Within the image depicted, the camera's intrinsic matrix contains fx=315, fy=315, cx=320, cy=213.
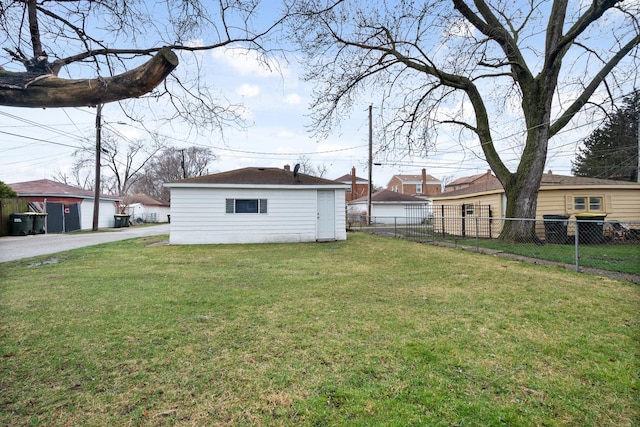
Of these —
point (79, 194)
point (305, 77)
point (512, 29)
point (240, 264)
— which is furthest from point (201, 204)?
point (79, 194)

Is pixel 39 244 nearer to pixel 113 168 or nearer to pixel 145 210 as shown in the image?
pixel 145 210

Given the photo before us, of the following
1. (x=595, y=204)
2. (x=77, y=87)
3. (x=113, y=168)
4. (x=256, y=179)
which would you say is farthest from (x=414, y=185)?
(x=77, y=87)

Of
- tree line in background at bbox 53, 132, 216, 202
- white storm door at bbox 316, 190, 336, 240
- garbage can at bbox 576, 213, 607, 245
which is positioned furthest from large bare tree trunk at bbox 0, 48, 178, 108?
tree line in background at bbox 53, 132, 216, 202

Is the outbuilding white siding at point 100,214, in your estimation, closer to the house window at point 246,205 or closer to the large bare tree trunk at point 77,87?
the house window at point 246,205

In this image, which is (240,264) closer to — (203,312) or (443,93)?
(203,312)

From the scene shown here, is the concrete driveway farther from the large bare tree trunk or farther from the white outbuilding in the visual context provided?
the large bare tree trunk

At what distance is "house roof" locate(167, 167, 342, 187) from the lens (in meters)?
13.1

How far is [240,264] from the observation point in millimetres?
8016

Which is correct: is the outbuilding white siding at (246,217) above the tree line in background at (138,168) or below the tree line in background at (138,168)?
below

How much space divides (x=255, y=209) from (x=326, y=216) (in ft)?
10.3

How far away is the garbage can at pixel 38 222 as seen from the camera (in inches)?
709

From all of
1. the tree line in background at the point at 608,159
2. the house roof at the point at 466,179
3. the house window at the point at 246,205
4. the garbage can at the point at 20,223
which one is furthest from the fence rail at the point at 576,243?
the house roof at the point at 466,179

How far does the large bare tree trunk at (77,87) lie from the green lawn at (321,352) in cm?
197

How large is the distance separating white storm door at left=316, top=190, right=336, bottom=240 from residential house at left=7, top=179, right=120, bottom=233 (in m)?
17.7
